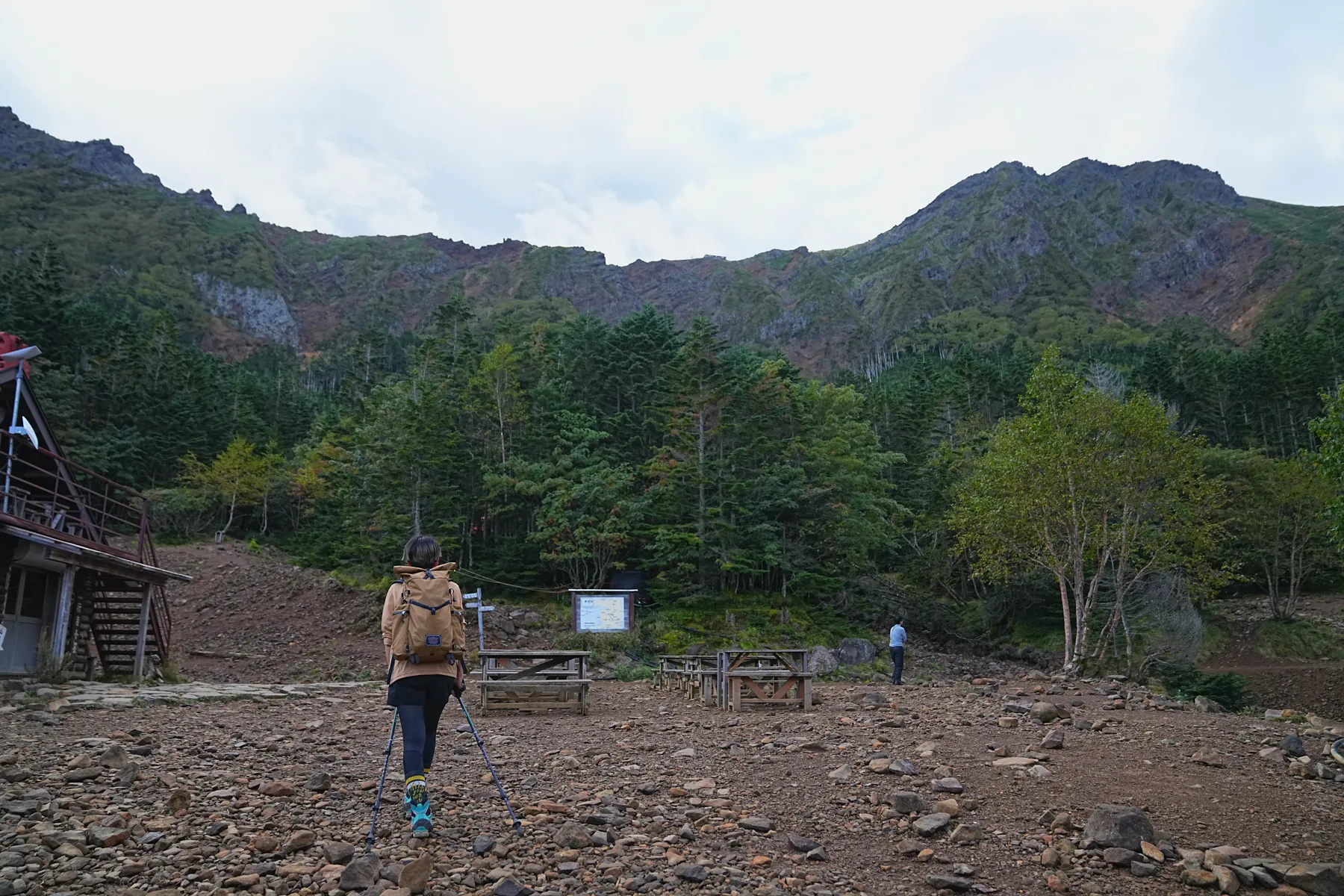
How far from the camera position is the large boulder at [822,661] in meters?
27.1

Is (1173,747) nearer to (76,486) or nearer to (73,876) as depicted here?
(73,876)

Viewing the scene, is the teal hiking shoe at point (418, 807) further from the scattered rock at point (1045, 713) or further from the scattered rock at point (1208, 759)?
the scattered rock at point (1045, 713)

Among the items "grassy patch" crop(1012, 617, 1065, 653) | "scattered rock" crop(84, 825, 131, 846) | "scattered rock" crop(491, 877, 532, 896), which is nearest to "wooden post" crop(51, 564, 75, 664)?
"scattered rock" crop(84, 825, 131, 846)

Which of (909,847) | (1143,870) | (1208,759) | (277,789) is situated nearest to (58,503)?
(277,789)

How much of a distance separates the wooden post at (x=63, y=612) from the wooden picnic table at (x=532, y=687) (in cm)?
884

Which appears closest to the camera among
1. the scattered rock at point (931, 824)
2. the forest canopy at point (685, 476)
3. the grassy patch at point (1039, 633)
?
the scattered rock at point (931, 824)

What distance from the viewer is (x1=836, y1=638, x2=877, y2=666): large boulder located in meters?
29.7

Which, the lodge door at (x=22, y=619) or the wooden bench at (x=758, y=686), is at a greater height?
the lodge door at (x=22, y=619)

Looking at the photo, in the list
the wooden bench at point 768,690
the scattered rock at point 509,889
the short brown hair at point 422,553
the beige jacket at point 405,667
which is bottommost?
the wooden bench at point 768,690

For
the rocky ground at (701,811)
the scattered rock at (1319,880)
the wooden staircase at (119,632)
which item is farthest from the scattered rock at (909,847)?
→ the wooden staircase at (119,632)

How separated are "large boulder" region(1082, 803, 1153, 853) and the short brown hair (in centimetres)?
491

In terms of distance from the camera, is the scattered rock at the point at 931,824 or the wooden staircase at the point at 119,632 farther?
the wooden staircase at the point at 119,632

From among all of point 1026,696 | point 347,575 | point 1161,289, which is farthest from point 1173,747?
point 1161,289

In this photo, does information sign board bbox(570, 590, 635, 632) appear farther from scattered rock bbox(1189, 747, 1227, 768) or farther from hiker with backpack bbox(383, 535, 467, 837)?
hiker with backpack bbox(383, 535, 467, 837)
